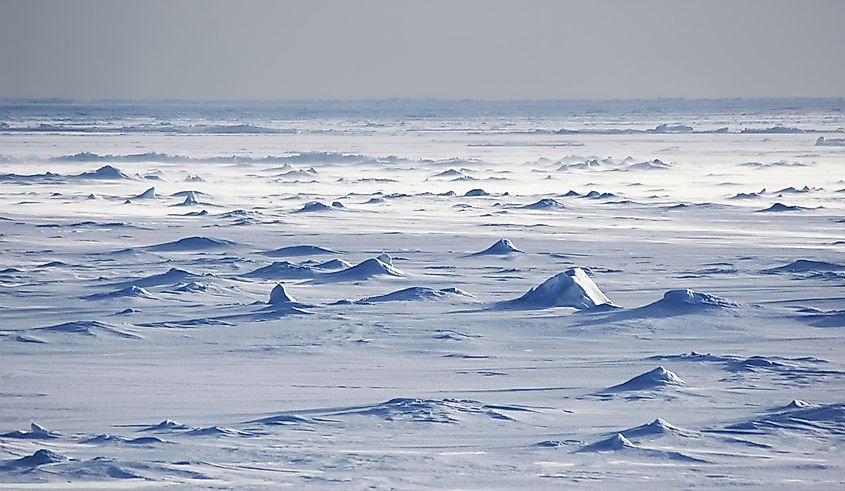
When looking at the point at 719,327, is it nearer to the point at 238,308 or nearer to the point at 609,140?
the point at 238,308

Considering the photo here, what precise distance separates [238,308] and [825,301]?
489 cm

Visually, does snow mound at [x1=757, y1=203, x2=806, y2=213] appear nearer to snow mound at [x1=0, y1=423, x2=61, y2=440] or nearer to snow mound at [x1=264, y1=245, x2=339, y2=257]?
snow mound at [x1=264, y1=245, x2=339, y2=257]

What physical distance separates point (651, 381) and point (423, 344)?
215 centimetres

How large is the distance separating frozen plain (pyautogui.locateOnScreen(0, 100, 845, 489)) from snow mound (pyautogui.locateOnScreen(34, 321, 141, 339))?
34 millimetres

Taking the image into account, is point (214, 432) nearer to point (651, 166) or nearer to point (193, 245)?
point (193, 245)

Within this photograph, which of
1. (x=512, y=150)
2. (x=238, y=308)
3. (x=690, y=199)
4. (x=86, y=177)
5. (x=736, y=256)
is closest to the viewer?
(x=238, y=308)

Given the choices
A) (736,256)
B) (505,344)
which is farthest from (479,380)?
(736,256)

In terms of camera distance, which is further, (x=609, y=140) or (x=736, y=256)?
(x=609, y=140)

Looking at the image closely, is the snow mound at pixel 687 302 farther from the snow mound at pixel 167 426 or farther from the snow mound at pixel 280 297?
the snow mound at pixel 167 426

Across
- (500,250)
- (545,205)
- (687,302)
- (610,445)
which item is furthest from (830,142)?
(610,445)

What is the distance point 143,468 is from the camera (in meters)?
6.36

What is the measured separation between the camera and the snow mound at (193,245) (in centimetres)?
1705

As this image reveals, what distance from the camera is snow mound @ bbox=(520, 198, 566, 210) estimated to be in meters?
23.8

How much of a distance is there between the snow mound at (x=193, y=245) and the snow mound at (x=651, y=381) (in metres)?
9.34
